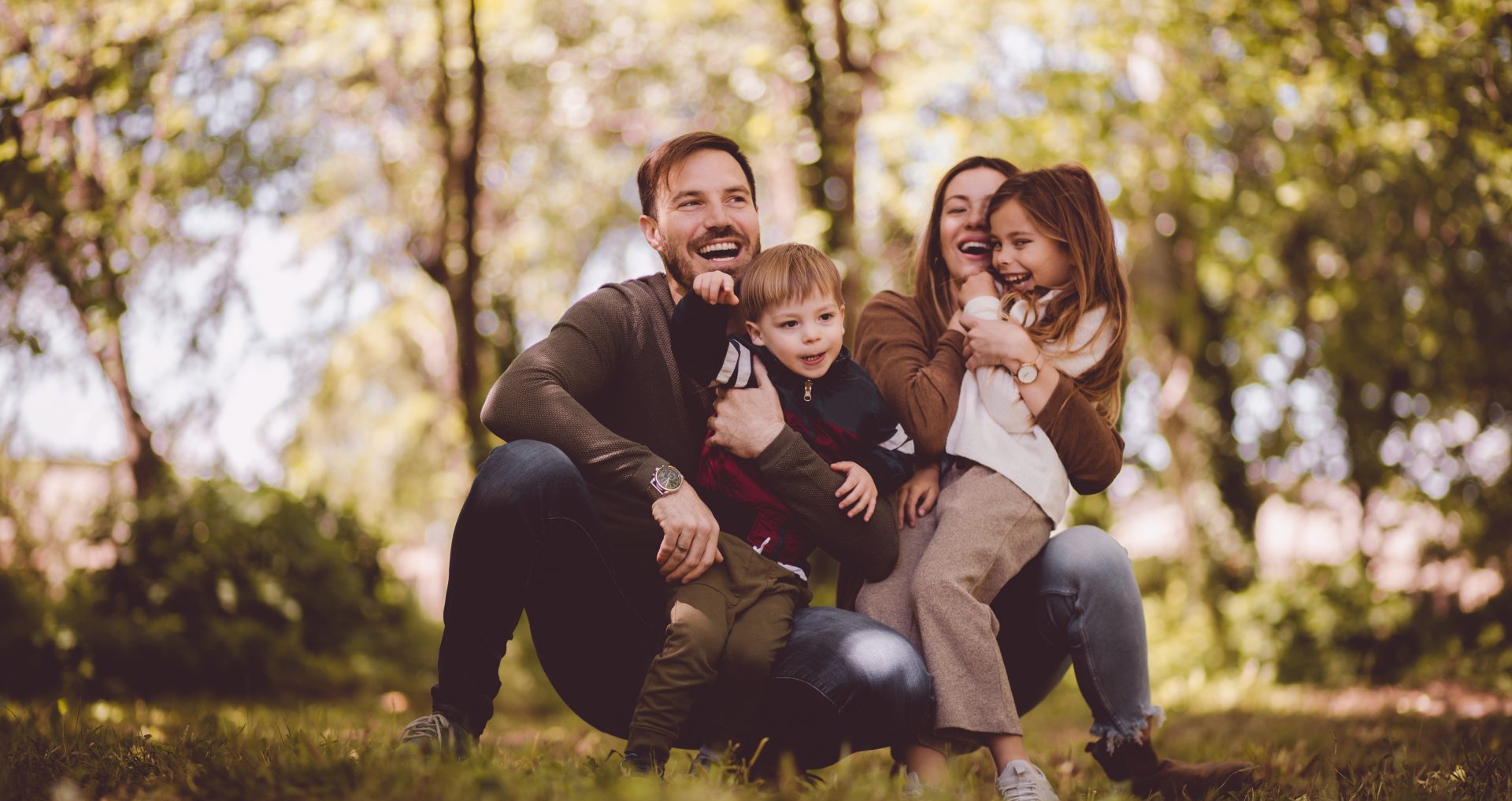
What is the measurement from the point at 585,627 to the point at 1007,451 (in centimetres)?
112

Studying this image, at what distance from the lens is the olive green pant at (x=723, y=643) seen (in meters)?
2.49

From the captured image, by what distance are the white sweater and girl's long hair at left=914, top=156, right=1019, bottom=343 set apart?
0.99ft

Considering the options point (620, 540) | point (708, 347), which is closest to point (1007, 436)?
point (708, 347)

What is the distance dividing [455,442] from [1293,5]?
277 inches

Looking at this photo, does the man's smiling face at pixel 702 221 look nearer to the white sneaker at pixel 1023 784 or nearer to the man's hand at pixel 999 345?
the man's hand at pixel 999 345

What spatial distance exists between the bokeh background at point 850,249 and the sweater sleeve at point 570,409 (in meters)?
2.97

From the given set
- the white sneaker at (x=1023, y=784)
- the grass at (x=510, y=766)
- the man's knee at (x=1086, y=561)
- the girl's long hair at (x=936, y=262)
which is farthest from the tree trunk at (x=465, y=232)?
the white sneaker at (x=1023, y=784)

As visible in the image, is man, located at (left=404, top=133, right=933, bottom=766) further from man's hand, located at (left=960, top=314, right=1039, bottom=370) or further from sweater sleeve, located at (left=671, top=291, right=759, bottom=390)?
man's hand, located at (left=960, top=314, right=1039, bottom=370)

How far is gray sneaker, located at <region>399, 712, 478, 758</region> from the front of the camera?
238cm

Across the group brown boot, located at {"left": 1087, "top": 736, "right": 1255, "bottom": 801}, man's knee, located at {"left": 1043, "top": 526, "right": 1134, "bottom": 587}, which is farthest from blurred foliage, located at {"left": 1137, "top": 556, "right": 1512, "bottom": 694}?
man's knee, located at {"left": 1043, "top": 526, "right": 1134, "bottom": 587}

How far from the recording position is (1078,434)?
9.55 ft

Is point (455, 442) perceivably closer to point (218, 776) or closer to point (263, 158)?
point (263, 158)

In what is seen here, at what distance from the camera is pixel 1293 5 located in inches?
238

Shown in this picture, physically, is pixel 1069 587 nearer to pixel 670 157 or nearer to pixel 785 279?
pixel 785 279
